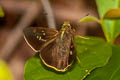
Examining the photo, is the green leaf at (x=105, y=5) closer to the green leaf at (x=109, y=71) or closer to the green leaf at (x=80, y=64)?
the green leaf at (x=80, y=64)

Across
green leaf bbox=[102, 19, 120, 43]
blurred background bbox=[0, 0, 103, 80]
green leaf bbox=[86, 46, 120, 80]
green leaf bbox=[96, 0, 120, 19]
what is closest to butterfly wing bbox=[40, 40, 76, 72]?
green leaf bbox=[86, 46, 120, 80]

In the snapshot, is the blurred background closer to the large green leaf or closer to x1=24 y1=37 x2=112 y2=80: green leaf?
the large green leaf

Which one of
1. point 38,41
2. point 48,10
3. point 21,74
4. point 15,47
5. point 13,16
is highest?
point 38,41

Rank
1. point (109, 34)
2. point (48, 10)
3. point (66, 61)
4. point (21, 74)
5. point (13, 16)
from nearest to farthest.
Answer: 1. point (66, 61)
2. point (109, 34)
3. point (48, 10)
4. point (21, 74)
5. point (13, 16)

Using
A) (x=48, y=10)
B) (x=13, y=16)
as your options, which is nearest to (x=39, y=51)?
(x=48, y=10)

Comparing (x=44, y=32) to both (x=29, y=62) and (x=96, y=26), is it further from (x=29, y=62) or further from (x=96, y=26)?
(x=96, y=26)

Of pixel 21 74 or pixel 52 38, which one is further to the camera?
pixel 21 74

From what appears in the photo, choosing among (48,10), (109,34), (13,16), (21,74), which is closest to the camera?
(109,34)

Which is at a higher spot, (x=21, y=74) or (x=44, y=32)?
(x=44, y=32)
